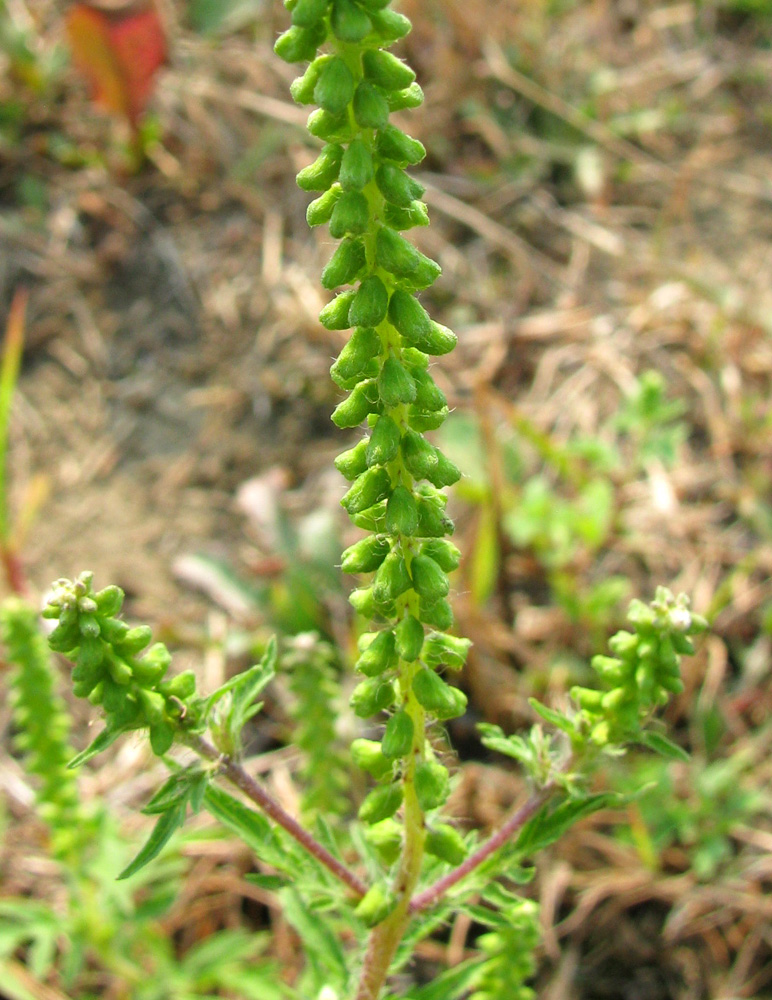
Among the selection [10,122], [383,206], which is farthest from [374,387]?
[10,122]

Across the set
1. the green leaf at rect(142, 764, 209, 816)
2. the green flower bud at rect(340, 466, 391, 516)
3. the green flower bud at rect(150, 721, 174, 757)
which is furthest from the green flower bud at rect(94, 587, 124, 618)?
the green flower bud at rect(340, 466, 391, 516)

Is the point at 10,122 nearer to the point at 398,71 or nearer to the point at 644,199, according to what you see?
the point at 644,199

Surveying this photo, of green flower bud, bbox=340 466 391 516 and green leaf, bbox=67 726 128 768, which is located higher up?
green flower bud, bbox=340 466 391 516

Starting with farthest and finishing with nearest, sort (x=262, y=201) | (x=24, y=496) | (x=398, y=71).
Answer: (x=262, y=201) < (x=24, y=496) < (x=398, y=71)

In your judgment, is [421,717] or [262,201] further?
[262,201]

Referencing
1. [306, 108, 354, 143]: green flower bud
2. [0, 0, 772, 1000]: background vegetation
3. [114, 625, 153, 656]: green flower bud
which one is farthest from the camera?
[0, 0, 772, 1000]: background vegetation

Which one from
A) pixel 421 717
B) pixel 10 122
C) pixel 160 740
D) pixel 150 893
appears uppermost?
pixel 10 122

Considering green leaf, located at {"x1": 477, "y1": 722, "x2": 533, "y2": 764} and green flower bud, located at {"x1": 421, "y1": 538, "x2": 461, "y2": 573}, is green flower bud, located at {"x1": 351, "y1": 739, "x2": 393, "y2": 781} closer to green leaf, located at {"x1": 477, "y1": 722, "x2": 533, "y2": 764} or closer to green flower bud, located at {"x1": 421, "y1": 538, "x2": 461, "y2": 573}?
green leaf, located at {"x1": 477, "y1": 722, "x2": 533, "y2": 764}
